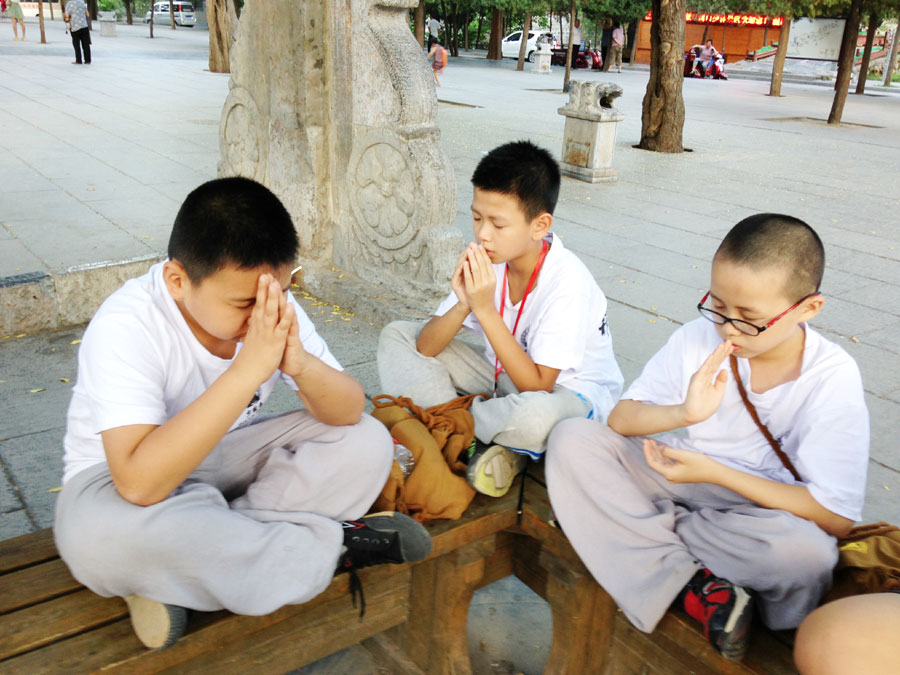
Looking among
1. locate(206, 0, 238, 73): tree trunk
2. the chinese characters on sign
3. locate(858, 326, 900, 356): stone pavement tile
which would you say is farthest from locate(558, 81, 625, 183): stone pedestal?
the chinese characters on sign

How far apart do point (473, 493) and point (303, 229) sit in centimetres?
290

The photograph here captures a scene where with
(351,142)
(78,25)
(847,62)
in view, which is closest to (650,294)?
(351,142)

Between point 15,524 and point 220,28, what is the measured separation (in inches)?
599

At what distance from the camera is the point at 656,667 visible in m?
1.93

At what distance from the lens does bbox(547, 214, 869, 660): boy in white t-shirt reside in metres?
1.76

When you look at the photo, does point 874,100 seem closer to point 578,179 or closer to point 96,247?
point 578,179

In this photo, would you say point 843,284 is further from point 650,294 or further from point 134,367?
point 134,367

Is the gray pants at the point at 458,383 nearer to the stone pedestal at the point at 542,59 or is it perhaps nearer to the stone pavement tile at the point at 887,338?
the stone pavement tile at the point at 887,338

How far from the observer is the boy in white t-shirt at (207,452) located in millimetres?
1631

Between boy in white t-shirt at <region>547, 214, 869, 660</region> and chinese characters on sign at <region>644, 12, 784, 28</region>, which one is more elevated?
chinese characters on sign at <region>644, 12, 784, 28</region>

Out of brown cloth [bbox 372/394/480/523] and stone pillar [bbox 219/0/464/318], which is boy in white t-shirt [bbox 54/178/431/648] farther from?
stone pillar [bbox 219/0/464/318]

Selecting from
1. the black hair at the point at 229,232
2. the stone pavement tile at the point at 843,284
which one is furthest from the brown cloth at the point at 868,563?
the stone pavement tile at the point at 843,284

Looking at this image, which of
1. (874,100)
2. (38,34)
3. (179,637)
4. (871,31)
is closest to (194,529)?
(179,637)

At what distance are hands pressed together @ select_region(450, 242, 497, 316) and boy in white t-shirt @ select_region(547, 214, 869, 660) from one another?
48cm
